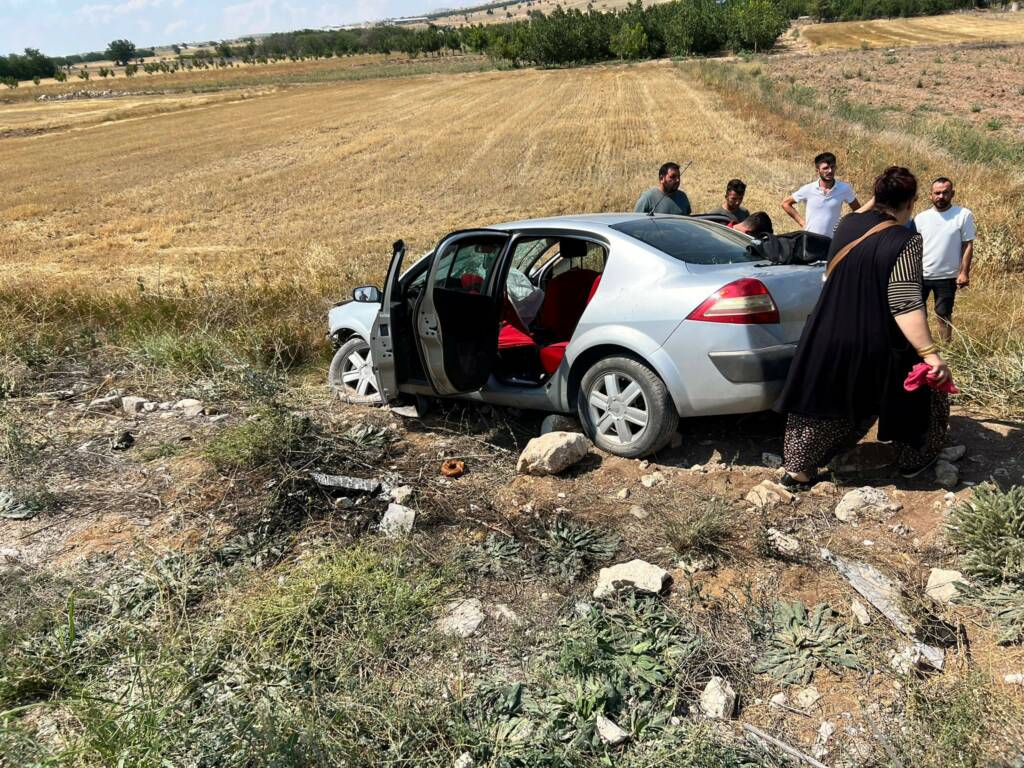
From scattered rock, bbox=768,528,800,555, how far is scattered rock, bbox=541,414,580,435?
163 centimetres

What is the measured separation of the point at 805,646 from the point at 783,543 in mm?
724

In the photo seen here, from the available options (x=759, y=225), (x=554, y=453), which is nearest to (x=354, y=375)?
(x=554, y=453)

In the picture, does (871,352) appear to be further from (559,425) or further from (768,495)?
(559,425)

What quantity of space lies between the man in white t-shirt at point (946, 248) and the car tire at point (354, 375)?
4424 mm

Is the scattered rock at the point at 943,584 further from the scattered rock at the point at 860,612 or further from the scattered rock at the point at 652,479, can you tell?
the scattered rock at the point at 652,479

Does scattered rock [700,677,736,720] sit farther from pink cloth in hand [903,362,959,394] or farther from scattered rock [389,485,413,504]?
scattered rock [389,485,413,504]

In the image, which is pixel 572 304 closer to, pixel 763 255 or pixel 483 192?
pixel 763 255

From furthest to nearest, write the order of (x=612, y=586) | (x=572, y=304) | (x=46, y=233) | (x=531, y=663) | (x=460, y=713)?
(x=46, y=233)
(x=572, y=304)
(x=612, y=586)
(x=531, y=663)
(x=460, y=713)

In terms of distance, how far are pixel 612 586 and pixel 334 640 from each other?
3.91 ft

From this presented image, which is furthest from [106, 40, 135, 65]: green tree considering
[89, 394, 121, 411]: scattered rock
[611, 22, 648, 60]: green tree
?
[89, 394, 121, 411]: scattered rock

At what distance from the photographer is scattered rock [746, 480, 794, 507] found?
3784 millimetres

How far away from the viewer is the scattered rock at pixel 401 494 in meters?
4.07

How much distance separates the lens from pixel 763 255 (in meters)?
4.43

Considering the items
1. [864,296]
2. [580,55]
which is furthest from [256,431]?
[580,55]
